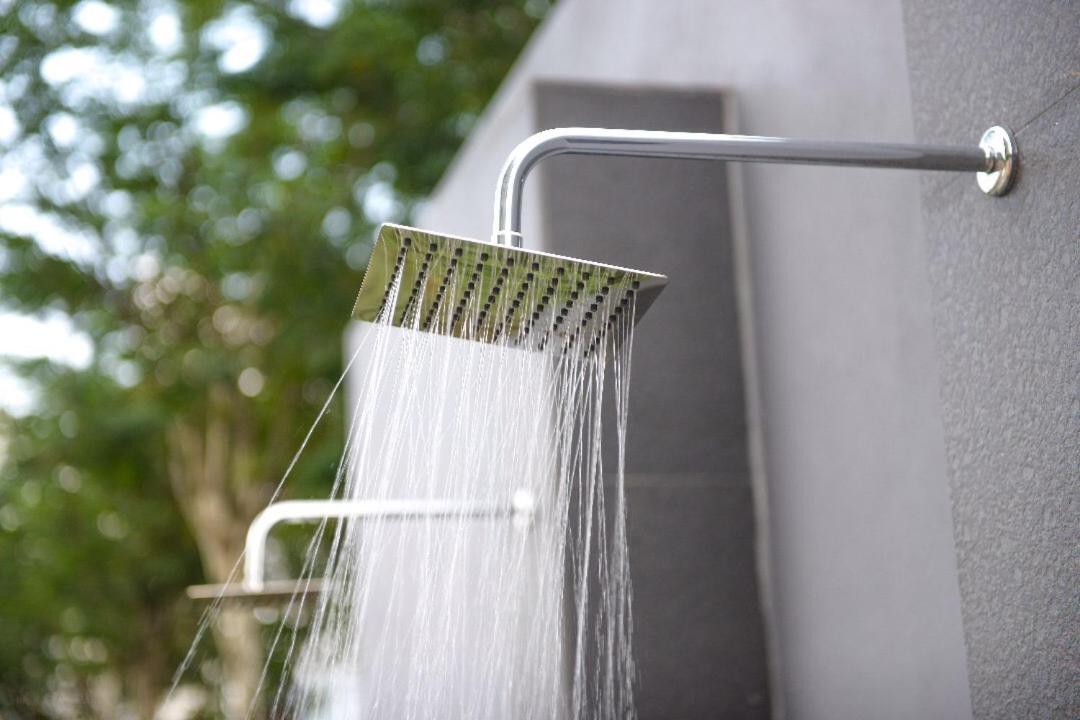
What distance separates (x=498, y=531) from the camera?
263 centimetres

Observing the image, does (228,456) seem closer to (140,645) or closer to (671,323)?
(140,645)

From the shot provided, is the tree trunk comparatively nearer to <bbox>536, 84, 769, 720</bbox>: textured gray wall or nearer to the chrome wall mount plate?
<bbox>536, 84, 769, 720</bbox>: textured gray wall

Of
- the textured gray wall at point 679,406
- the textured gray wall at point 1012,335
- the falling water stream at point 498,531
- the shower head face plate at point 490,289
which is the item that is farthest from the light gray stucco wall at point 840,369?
the shower head face plate at point 490,289

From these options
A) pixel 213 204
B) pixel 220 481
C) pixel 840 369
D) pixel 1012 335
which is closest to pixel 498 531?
pixel 840 369

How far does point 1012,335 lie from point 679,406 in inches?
47.1

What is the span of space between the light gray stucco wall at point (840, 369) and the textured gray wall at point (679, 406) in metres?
0.06

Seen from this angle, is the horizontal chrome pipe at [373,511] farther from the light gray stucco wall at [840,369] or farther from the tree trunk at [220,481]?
the tree trunk at [220,481]

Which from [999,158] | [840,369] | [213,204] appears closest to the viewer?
[999,158]

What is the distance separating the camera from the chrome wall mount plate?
138cm

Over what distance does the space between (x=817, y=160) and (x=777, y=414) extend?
1.34 metres

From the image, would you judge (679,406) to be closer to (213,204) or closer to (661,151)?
(661,151)

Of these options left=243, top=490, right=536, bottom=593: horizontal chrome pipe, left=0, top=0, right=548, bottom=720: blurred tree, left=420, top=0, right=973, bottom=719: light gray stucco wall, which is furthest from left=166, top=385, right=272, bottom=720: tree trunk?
left=420, top=0, right=973, bottom=719: light gray stucco wall

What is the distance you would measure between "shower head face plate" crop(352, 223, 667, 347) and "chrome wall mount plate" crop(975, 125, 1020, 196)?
18.1 inches

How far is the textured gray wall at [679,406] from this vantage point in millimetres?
2451
